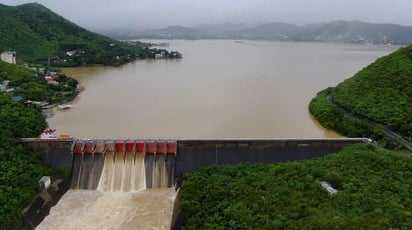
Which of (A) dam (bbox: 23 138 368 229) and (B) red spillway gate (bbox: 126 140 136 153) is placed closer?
(A) dam (bbox: 23 138 368 229)

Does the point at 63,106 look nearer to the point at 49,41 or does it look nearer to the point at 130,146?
the point at 130,146

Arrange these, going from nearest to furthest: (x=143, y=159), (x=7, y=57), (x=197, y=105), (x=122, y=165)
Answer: (x=122, y=165) < (x=143, y=159) < (x=197, y=105) < (x=7, y=57)

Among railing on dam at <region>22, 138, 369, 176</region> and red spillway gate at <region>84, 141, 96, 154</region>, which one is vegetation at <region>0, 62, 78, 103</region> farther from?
red spillway gate at <region>84, 141, 96, 154</region>

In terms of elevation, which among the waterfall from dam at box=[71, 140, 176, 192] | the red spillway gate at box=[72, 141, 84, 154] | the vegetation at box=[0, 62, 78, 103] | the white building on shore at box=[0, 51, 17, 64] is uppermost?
the white building on shore at box=[0, 51, 17, 64]

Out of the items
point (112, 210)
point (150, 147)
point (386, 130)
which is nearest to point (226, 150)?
point (150, 147)

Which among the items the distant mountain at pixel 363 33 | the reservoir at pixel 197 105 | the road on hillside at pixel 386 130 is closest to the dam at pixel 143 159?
the road on hillside at pixel 386 130

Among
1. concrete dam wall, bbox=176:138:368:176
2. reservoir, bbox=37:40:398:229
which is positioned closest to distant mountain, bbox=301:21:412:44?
reservoir, bbox=37:40:398:229
